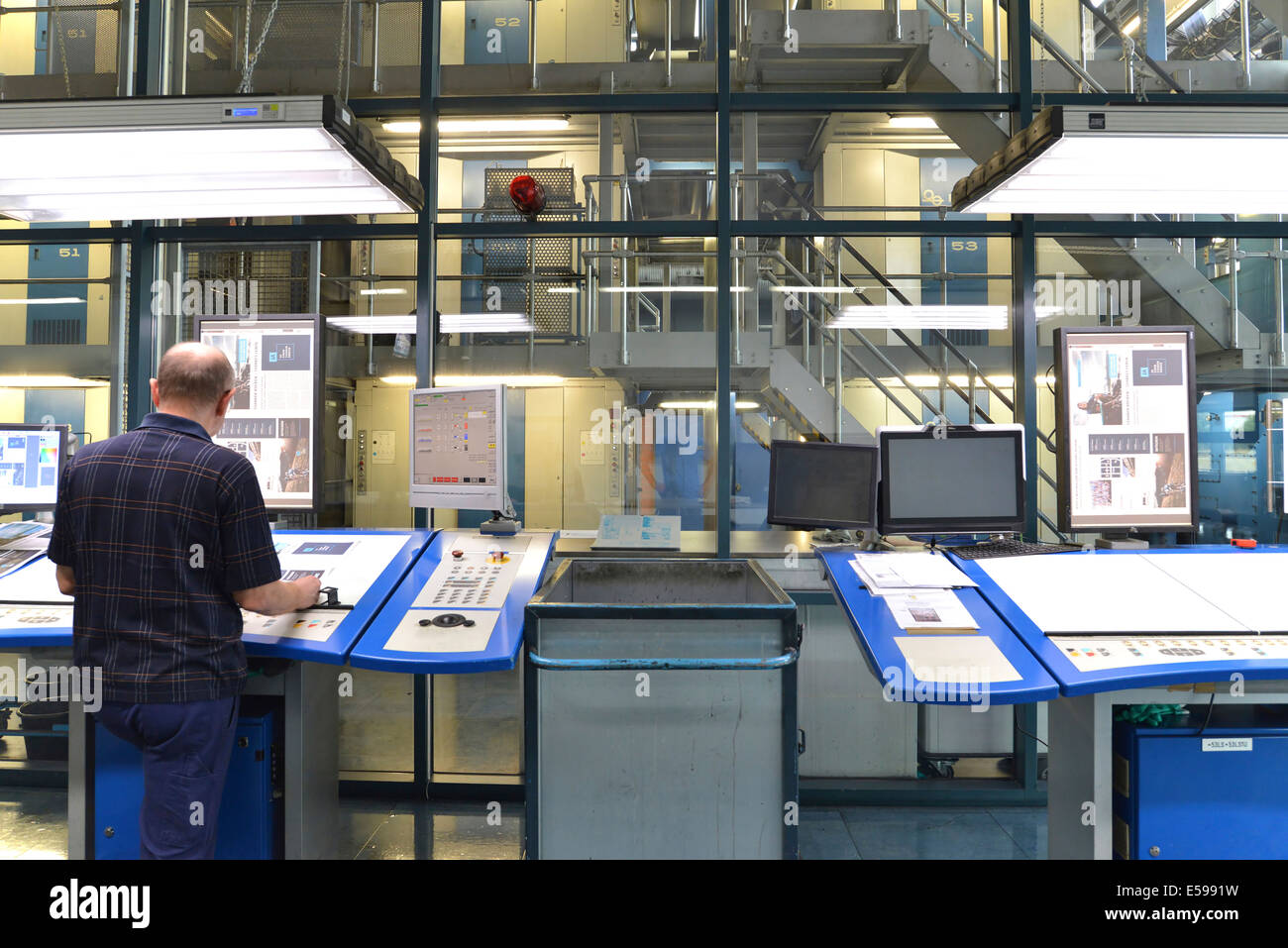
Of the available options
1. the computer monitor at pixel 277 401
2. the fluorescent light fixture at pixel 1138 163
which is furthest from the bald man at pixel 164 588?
the fluorescent light fixture at pixel 1138 163

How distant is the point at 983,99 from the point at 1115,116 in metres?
1.41

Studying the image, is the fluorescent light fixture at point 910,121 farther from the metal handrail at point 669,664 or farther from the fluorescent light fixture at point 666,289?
the metal handrail at point 669,664

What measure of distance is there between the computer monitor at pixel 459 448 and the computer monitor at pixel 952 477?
1.39m

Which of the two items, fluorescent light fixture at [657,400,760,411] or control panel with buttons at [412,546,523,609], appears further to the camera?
fluorescent light fixture at [657,400,760,411]

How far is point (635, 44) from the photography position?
369 centimetres

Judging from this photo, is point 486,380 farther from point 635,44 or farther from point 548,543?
point 635,44

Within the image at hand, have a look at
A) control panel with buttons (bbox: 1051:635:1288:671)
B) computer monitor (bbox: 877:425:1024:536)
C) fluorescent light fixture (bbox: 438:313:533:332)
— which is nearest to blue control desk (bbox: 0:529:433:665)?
fluorescent light fixture (bbox: 438:313:533:332)

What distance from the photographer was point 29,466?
286 centimetres

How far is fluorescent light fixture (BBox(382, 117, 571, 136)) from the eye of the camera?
3.50 metres

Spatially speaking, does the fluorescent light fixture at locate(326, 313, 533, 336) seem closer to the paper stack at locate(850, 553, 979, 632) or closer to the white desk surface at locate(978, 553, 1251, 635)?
the paper stack at locate(850, 553, 979, 632)

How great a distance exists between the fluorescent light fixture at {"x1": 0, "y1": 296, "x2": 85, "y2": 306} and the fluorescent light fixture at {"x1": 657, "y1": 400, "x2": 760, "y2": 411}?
2814mm

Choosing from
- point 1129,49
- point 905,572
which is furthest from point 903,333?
point 1129,49

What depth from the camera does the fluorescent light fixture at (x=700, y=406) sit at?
3.47 m

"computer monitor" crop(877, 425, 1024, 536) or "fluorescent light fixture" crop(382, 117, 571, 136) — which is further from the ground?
"fluorescent light fixture" crop(382, 117, 571, 136)
